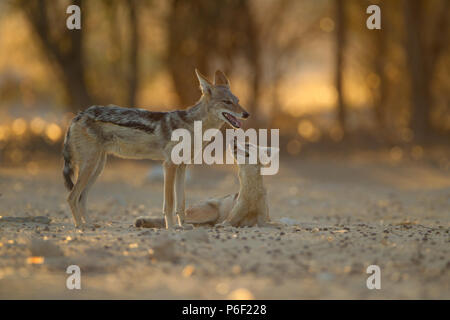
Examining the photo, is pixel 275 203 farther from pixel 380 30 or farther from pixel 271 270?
pixel 380 30

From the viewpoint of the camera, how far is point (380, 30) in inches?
941

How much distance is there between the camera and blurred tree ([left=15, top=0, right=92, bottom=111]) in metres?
19.0

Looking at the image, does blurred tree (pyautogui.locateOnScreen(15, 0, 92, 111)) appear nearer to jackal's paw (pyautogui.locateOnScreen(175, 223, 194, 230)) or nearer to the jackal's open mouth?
the jackal's open mouth

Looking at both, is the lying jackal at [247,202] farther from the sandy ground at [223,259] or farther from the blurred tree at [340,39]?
the blurred tree at [340,39]

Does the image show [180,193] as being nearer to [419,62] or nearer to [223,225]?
[223,225]

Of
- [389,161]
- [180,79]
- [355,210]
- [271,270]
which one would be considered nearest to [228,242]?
[271,270]

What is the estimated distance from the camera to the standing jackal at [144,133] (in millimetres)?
7941

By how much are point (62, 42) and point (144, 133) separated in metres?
12.7

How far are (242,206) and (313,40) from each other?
17.8 m

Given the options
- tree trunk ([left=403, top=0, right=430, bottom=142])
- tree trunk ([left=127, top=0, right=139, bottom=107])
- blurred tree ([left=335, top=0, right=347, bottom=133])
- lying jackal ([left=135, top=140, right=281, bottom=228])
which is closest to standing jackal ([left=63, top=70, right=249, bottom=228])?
lying jackal ([left=135, top=140, right=281, bottom=228])

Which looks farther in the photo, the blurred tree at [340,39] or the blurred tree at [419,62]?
the blurred tree at [340,39]

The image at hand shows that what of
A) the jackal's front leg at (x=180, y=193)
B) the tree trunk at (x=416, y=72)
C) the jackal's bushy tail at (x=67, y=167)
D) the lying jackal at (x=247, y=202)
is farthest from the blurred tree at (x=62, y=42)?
the lying jackal at (x=247, y=202)

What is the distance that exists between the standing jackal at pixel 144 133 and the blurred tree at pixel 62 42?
465 inches

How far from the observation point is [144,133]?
7.95 metres
